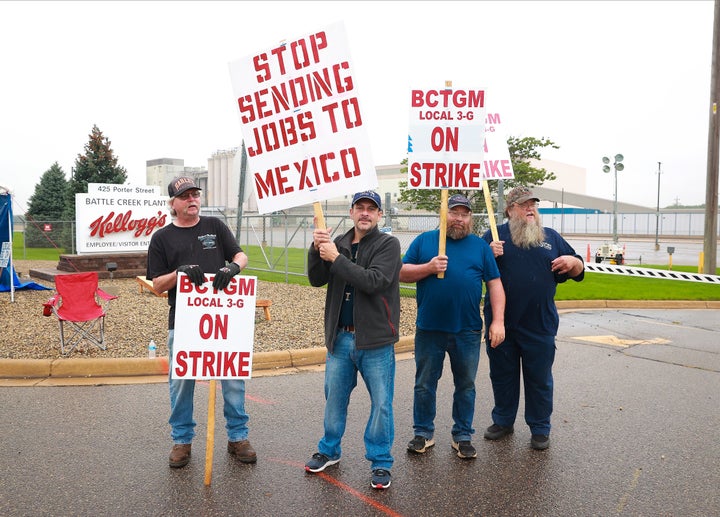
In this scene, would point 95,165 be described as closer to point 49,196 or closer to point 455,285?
point 49,196

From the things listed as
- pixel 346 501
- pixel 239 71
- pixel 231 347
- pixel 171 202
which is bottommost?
pixel 346 501

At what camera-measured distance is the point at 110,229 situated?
645 inches

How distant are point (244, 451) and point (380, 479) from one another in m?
1.05

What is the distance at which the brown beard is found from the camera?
191 inches

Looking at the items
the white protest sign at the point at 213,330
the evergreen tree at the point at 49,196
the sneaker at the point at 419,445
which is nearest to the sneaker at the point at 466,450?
the sneaker at the point at 419,445

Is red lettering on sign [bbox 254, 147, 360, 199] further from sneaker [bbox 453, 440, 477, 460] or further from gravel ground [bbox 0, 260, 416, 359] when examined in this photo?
gravel ground [bbox 0, 260, 416, 359]

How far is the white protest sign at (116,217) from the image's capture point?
52.3ft

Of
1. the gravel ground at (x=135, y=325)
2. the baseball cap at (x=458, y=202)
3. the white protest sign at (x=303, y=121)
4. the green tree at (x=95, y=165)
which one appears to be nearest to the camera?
the white protest sign at (x=303, y=121)

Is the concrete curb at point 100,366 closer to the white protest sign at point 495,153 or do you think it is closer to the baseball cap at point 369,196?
the white protest sign at point 495,153

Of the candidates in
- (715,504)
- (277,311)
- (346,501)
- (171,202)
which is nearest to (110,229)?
(277,311)

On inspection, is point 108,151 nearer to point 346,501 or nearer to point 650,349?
point 650,349

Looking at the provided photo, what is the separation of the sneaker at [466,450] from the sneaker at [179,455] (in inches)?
78.5

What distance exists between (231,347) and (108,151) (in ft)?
95.7

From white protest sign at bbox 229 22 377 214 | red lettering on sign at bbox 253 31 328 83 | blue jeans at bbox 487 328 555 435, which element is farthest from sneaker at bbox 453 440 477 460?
red lettering on sign at bbox 253 31 328 83
